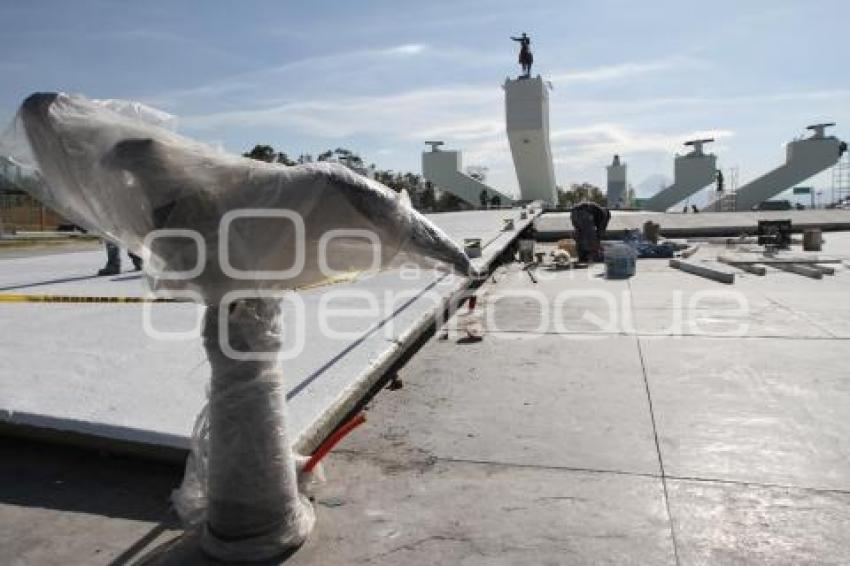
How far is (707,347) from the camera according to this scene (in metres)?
5.91

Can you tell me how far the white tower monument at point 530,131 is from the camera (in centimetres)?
3222

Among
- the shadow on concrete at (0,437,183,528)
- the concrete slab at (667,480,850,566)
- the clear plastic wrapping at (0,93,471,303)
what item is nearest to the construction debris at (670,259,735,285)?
the concrete slab at (667,480,850,566)

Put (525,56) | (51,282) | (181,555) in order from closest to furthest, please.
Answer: (181,555)
(51,282)
(525,56)

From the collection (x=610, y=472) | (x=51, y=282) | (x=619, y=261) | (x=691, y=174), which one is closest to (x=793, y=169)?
(x=691, y=174)

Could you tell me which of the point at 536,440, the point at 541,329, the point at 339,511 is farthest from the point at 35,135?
the point at 541,329

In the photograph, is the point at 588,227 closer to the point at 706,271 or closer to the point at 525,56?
the point at 706,271

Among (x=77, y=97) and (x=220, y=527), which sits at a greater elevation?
(x=77, y=97)

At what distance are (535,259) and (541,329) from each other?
23.8 ft

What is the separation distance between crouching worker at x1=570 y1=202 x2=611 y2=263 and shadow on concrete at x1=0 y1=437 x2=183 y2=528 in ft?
33.8

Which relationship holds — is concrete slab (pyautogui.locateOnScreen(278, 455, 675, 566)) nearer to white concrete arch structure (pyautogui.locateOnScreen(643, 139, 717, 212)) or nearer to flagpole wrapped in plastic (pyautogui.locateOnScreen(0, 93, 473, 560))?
flagpole wrapped in plastic (pyautogui.locateOnScreen(0, 93, 473, 560))

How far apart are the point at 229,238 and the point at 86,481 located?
6.05ft

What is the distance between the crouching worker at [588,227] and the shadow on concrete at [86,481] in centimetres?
1030

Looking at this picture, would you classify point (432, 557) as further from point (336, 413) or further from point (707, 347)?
point (707, 347)

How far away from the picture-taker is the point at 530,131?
32.5 meters
